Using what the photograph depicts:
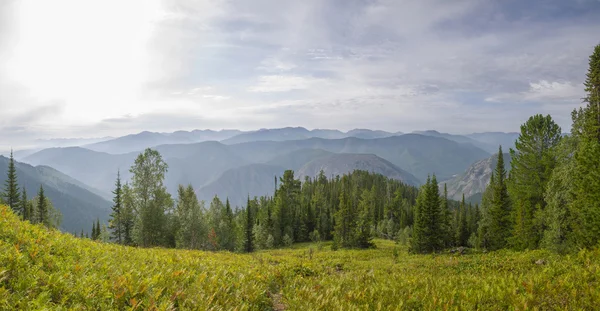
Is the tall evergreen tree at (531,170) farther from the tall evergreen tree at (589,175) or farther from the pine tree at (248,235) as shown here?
the pine tree at (248,235)

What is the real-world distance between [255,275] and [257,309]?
2980 mm

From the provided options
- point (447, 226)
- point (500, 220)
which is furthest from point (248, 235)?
point (500, 220)

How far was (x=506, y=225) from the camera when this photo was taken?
39906 mm

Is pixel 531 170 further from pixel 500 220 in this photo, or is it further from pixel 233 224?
pixel 233 224

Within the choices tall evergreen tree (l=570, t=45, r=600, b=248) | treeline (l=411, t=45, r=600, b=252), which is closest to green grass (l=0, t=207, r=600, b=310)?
tall evergreen tree (l=570, t=45, r=600, b=248)

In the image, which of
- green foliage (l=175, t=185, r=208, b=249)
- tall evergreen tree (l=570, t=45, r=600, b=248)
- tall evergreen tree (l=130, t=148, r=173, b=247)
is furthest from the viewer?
green foliage (l=175, t=185, r=208, b=249)

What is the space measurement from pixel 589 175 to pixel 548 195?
8.09 metres

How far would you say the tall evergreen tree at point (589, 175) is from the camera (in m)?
20.8

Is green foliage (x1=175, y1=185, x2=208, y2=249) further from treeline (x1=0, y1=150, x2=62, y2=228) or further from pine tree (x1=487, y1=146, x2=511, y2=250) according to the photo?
pine tree (x1=487, y1=146, x2=511, y2=250)

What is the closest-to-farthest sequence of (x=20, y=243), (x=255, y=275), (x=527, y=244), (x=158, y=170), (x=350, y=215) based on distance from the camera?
1. (x=20, y=243)
2. (x=255, y=275)
3. (x=527, y=244)
4. (x=158, y=170)
5. (x=350, y=215)

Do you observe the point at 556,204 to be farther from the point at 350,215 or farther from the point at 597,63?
the point at 350,215

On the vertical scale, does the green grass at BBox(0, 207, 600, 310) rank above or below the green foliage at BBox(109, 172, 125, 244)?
above

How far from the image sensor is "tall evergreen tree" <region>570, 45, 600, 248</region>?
20.8 metres

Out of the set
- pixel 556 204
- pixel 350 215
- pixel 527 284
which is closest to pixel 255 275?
pixel 527 284
